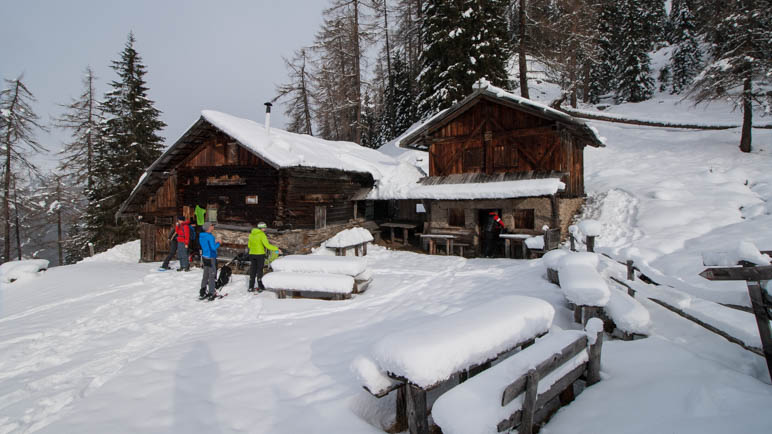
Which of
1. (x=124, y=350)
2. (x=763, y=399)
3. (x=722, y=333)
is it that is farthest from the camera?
(x=124, y=350)

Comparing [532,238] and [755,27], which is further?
[755,27]

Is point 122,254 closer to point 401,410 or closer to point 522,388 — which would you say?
point 401,410

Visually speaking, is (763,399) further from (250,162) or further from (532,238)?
(250,162)

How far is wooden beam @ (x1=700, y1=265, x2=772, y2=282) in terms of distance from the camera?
355 centimetres

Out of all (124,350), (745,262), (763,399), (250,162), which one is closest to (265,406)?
(124,350)

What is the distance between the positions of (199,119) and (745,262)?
53.7 feet

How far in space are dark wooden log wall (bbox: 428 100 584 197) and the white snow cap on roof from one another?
113 inches

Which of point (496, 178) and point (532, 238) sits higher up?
point (496, 178)

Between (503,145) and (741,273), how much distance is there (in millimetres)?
11804

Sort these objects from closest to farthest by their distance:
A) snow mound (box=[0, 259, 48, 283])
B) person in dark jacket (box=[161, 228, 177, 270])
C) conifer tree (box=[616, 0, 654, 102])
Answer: snow mound (box=[0, 259, 48, 283]) < person in dark jacket (box=[161, 228, 177, 270]) < conifer tree (box=[616, 0, 654, 102])

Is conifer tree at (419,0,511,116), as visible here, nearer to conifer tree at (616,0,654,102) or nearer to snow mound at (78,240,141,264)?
conifer tree at (616,0,654,102)

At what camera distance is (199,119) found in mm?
14188

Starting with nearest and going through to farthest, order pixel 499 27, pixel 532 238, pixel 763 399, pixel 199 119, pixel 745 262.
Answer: pixel 763 399
pixel 745 262
pixel 532 238
pixel 199 119
pixel 499 27

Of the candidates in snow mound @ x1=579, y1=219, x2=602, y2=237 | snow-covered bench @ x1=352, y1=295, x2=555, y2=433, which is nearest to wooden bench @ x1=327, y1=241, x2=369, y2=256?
snow mound @ x1=579, y1=219, x2=602, y2=237
